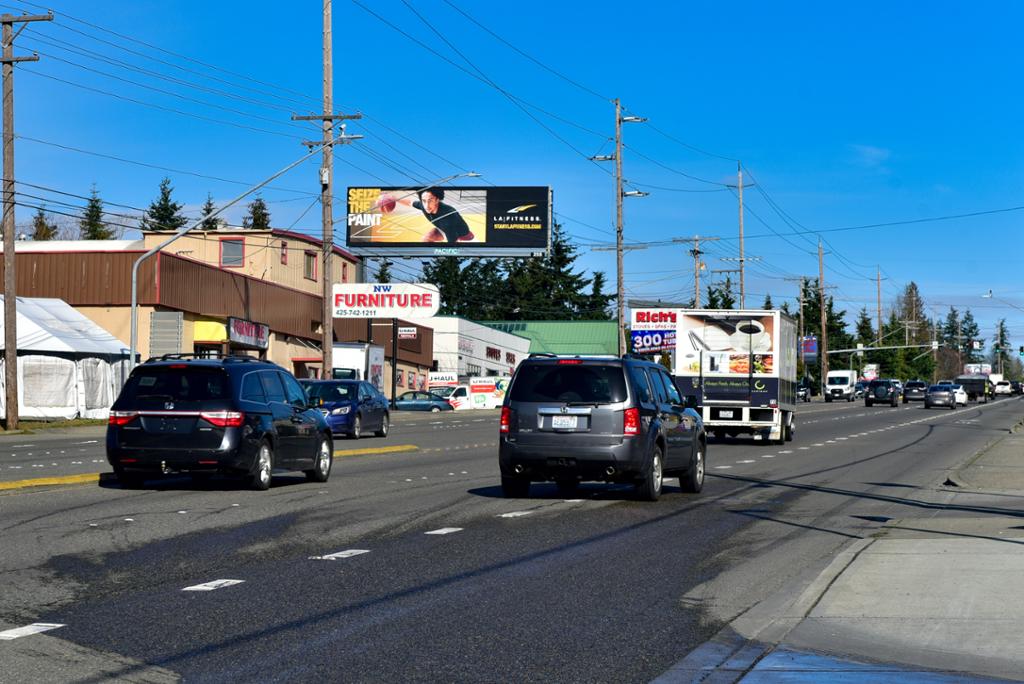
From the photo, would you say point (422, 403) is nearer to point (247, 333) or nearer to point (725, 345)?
point (247, 333)

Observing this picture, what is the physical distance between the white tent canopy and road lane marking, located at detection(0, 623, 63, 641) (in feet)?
114

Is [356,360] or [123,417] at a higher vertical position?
[356,360]

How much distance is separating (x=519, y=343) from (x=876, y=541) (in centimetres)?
9272

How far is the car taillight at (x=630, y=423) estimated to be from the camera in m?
16.2

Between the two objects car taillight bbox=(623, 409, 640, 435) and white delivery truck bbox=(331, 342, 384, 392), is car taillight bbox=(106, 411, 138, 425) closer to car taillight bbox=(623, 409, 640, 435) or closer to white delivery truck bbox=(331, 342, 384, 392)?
car taillight bbox=(623, 409, 640, 435)

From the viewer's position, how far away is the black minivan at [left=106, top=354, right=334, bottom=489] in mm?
16688

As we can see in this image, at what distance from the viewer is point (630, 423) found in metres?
16.2

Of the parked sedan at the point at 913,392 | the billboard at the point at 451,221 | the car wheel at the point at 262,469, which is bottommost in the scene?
the car wheel at the point at 262,469

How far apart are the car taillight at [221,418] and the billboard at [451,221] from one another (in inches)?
2383

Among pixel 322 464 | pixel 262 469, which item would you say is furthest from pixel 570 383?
pixel 322 464

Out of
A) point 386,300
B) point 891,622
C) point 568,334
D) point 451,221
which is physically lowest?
point 891,622

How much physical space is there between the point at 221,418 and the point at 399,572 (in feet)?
22.5

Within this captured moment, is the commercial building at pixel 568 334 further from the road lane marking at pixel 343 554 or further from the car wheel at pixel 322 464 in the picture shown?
the road lane marking at pixel 343 554

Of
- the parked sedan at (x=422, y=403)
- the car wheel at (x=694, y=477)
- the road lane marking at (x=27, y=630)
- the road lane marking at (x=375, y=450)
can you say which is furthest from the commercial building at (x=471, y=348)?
the road lane marking at (x=27, y=630)
